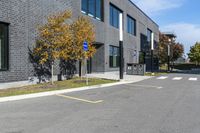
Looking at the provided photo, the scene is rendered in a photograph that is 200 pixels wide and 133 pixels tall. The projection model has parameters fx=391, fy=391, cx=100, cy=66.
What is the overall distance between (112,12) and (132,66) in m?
Result: 6.38

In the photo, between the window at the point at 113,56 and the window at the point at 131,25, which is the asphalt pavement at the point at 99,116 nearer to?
the window at the point at 113,56

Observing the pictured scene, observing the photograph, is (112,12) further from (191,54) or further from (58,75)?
(191,54)

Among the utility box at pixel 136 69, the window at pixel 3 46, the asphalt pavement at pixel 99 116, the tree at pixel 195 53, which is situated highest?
the tree at pixel 195 53

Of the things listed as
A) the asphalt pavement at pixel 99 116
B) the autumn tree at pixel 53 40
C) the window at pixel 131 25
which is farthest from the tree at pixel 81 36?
the window at pixel 131 25

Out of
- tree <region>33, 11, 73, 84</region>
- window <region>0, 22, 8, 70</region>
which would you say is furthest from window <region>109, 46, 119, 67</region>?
window <region>0, 22, 8, 70</region>

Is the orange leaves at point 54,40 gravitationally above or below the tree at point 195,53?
below

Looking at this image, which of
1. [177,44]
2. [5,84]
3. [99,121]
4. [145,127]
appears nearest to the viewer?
[145,127]

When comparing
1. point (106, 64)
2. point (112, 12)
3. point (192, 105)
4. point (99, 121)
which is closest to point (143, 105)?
point (192, 105)

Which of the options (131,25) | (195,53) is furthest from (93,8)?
(195,53)

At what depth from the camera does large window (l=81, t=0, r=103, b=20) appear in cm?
3375

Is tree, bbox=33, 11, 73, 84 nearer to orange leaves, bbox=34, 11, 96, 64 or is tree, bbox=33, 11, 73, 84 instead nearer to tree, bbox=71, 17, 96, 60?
orange leaves, bbox=34, 11, 96, 64

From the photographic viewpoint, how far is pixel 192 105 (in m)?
14.8

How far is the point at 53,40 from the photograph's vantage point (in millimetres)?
22719

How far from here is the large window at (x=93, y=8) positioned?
111 ft
